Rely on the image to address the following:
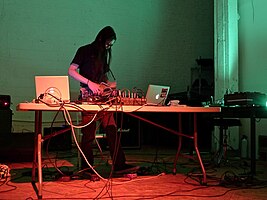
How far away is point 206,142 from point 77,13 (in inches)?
124

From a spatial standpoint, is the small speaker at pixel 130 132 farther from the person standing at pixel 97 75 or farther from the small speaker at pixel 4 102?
the person standing at pixel 97 75

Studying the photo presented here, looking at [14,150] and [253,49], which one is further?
[253,49]

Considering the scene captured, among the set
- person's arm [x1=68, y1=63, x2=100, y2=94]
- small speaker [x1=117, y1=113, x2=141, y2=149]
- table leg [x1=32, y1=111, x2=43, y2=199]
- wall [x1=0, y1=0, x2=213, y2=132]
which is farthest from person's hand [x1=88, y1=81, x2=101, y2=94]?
small speaker [x1=117, y1=113, x2=141, y2=149]

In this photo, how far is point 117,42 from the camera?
21.2 ft

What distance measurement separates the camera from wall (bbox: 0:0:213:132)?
5.75m

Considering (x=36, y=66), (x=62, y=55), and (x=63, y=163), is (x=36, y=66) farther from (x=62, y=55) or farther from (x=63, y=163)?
(x=63, y=163)

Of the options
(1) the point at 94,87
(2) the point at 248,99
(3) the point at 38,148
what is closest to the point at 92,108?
(3) the point at 38,148

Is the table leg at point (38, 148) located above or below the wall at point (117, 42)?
below

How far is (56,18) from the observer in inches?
236

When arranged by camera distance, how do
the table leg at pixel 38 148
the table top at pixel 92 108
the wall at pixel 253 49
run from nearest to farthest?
the table top at pixel 92 108 → the table leg at pixel 38 148 → the wall at pixel 253 49

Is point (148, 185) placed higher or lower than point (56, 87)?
lower

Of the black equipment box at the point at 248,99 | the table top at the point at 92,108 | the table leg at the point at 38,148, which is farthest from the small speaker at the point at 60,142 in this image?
the table top at the point at 92,108

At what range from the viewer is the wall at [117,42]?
5.75 m

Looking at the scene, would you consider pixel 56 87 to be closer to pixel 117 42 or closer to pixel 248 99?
pixel 248 99
